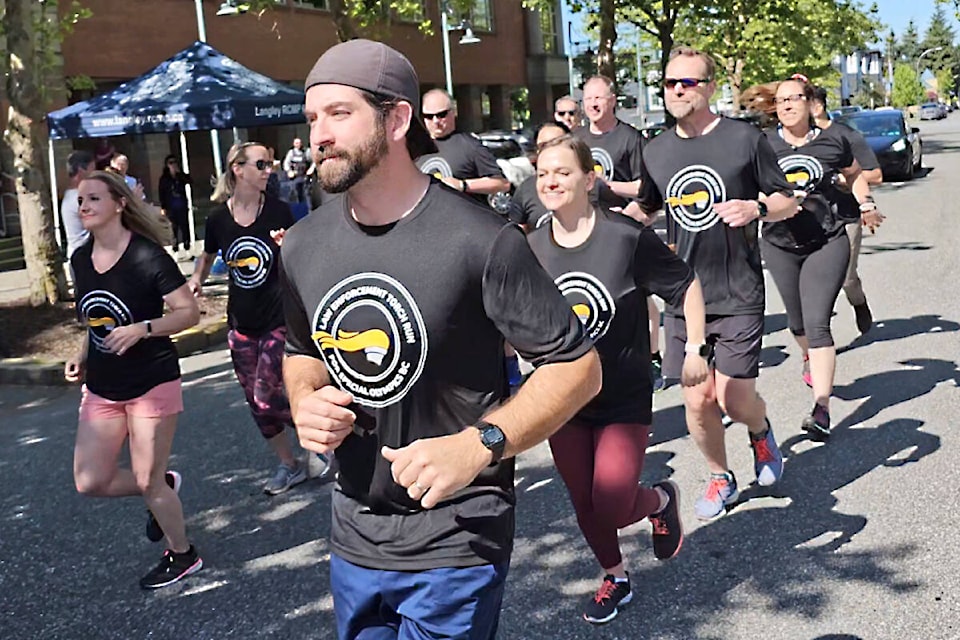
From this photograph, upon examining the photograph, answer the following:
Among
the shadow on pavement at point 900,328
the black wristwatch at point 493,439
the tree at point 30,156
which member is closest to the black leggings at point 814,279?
the shadow on pavement at point 900,328

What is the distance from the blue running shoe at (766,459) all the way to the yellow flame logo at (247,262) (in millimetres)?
2684

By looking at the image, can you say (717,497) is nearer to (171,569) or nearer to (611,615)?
(611,615)

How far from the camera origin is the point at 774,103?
22.7 ft

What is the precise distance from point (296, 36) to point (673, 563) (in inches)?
1163

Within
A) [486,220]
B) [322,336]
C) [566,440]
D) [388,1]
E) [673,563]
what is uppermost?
[388,1]

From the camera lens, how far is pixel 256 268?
584 centimetres

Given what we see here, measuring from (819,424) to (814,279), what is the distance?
89 centimetres

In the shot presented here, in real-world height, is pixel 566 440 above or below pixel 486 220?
below

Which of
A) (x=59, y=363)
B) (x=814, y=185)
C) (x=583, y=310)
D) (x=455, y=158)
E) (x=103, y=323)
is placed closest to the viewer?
(x=583, y=310)

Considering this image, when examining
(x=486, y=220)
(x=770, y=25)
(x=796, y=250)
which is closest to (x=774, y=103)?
(x=796, y=250)

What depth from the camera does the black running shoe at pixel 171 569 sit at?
4.80 meters

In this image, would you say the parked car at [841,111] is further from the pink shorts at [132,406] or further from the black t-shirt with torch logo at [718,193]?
the pink shorts at [132,406]

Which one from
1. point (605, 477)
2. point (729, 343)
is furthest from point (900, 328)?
point (605, 477)

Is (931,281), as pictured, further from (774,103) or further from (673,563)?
(673,563)
